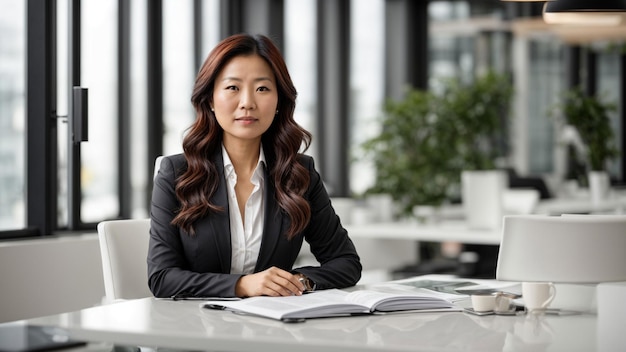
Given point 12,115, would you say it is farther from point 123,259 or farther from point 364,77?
point 364,77

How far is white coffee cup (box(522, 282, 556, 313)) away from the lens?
2.23m

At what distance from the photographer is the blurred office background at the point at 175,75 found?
463 centimetres

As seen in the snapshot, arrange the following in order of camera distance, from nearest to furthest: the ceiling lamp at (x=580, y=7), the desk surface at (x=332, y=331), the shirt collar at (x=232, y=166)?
the desk surface at (x=332, y=331)
the shirt collar at (x=232, y=166)
the ceiling lamp at (x=580, y=7)

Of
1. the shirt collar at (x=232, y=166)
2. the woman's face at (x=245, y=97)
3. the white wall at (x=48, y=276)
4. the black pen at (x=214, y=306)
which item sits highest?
the woman's face at (x=245, y=97)

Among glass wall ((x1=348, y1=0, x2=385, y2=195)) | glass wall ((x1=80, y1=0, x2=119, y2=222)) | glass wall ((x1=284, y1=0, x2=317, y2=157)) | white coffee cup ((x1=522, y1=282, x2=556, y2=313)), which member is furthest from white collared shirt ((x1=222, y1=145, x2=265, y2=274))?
glass wall ((x1=348, y1=0, x2=385, y2=195))

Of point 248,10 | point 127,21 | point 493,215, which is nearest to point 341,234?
point 493,215

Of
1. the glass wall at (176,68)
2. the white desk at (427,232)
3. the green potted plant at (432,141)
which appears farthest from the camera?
the green potted plant at (432,141)

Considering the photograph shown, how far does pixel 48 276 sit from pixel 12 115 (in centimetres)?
92

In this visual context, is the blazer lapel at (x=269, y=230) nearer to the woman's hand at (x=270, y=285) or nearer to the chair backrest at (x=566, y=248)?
the woman's hand at (x=270, y=285)

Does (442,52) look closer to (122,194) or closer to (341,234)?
(122,194)

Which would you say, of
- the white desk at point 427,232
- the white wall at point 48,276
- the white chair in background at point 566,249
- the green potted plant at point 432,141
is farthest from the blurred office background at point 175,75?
the white chair in background at point 566,249

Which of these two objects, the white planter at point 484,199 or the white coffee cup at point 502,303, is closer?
the white coffee cup at point 502,303

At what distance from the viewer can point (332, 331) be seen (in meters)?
1.95

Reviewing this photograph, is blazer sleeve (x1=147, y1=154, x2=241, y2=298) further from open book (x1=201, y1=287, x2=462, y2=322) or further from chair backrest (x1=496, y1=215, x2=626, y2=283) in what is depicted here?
chair backrest (x1=496, y1=215, x2=626, y2=283)
